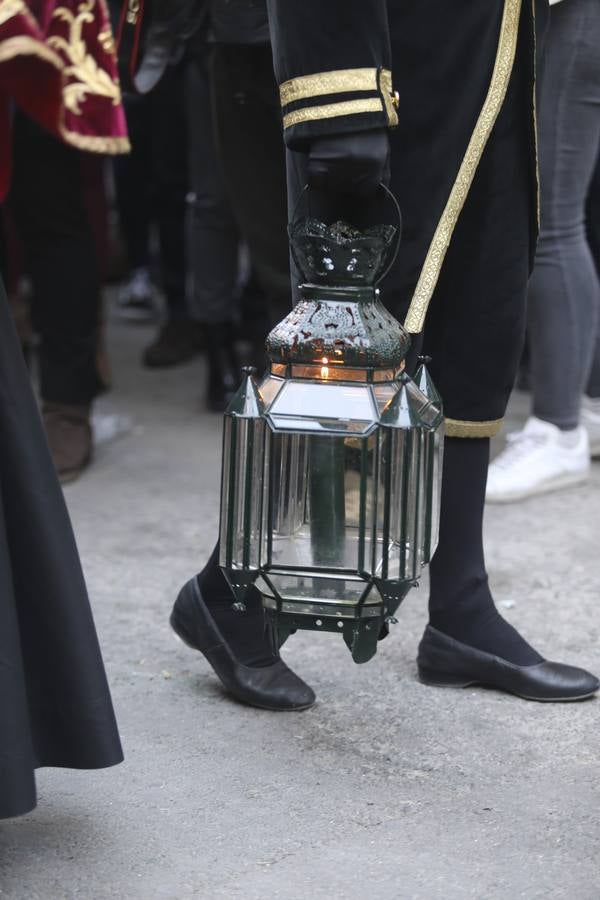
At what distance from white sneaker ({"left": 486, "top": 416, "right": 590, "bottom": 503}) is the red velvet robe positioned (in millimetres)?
1271

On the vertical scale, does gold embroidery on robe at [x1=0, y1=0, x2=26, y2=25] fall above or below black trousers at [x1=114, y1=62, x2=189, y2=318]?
above

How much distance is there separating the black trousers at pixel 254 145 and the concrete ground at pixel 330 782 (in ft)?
2.85

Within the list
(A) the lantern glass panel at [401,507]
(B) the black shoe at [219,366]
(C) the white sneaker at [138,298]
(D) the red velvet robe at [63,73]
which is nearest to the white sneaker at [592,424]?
(B) the black shoe at [219,366]

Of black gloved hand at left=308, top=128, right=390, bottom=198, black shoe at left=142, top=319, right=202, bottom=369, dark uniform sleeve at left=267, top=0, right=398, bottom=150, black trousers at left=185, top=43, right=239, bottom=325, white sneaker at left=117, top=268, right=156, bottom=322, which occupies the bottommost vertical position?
white sneaker at left=117, top=268, right=156, bottom=322

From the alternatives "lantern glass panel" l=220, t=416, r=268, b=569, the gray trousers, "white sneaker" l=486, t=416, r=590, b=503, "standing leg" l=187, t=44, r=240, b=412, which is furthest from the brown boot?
"lantern glass panel" l=220, t=416, r=268, b=569

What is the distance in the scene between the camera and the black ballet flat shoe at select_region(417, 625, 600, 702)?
2.41 metres

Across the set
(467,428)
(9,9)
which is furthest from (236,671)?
(9,9)

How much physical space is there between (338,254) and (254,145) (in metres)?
1.34

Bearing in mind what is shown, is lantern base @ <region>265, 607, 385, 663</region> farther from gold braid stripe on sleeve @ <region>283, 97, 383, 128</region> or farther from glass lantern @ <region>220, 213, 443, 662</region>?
gold braid stripe on sleeve @ <region>283, 97, 383, 128</region>

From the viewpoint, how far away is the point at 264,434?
1834 millimetres

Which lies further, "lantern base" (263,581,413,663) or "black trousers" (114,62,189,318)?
"black trousers" (114,62,189,318)

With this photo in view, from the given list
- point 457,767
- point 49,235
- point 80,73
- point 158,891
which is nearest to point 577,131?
point 80,73

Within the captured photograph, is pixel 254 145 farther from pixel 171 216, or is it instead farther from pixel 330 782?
pixel 171 216

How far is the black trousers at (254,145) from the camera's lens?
2896mm
